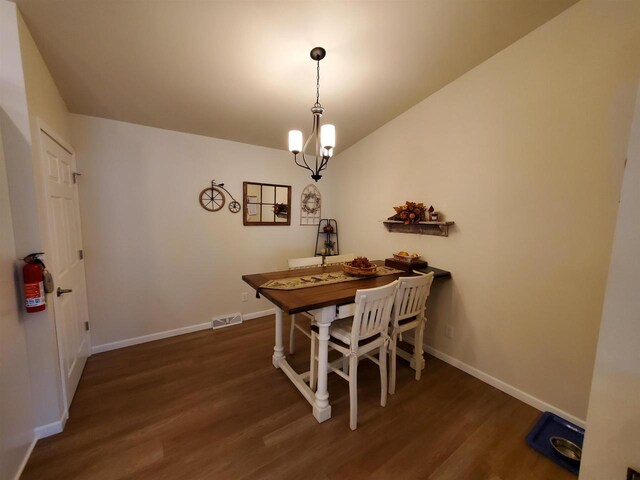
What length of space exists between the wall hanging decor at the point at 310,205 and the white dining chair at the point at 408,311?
2078 millimetres

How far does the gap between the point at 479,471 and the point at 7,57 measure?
11.1 ft

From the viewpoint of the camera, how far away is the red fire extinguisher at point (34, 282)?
53.1 inches

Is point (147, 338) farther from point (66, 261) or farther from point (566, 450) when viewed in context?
point (566, 450)

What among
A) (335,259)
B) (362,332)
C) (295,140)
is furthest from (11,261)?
(335,259)

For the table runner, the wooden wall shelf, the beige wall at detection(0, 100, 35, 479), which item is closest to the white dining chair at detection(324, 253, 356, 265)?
the table runner

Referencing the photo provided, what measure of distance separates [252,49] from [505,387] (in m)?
3.29

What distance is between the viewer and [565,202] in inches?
66.7

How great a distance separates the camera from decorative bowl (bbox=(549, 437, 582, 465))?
143cm

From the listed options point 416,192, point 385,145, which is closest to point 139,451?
point 416,192

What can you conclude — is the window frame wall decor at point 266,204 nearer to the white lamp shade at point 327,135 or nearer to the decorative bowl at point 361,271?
the decorative bowl at point 361,271

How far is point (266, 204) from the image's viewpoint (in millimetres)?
3295

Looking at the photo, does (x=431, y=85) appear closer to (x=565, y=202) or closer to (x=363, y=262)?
(x=565, y=202)

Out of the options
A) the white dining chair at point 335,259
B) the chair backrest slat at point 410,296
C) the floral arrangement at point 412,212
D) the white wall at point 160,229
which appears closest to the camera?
the chair backrest slat at point 410,296

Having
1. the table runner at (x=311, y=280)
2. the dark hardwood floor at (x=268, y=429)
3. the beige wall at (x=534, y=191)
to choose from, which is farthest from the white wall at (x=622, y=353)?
the table runner at (x=311, y=280)
